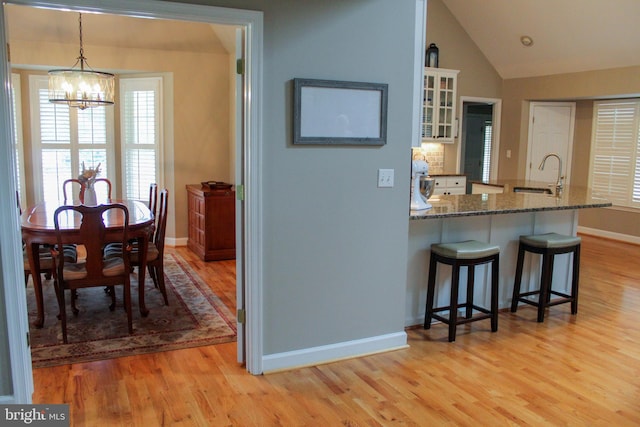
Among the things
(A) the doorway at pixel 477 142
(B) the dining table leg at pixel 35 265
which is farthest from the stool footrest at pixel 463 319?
(A) the doorway at pixel 477 142

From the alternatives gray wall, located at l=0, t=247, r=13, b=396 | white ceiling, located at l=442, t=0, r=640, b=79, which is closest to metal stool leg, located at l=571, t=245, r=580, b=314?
white ceiling, located at l=442, t=0, r=640, b=79

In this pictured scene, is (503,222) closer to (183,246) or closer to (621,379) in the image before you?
(621,379)

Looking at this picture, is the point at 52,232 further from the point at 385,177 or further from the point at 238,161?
the point at 385,177

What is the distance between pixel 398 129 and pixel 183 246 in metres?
4.27

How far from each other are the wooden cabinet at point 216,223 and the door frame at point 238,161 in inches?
116

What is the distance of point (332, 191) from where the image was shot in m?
3.20

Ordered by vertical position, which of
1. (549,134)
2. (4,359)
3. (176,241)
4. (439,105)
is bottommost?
(176,241)

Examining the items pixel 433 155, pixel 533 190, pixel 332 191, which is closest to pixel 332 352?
pixel 332 191

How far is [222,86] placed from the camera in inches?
263

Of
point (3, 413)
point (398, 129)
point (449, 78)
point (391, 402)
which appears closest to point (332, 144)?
point (398, 129)

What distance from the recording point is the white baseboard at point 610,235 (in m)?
7.34

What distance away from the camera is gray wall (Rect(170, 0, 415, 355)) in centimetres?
299

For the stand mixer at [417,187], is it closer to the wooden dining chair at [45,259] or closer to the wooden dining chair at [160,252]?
the wooden dining chair at [160,252]

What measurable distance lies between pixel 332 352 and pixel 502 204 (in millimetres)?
1809
